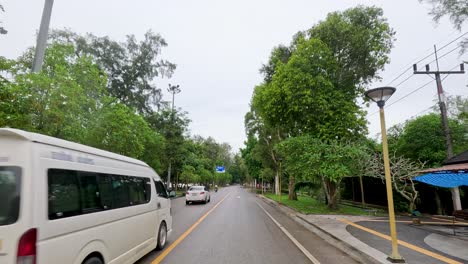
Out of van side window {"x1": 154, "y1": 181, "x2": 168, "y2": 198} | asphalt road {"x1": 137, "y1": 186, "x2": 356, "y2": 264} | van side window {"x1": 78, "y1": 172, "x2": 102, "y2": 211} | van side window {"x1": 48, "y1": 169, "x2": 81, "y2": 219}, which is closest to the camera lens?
van side window {"x1": 48, "y1": 169, "x2": 81, "y2": 219}

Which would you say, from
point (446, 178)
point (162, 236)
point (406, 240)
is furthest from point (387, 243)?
point (162, 236)

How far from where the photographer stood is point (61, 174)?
13.2 feet

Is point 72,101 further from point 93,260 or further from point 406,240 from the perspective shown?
point 406,240

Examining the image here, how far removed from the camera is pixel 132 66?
1230 inches

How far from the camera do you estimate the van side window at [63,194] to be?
12.5ft

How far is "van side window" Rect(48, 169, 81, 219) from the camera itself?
3812 mm

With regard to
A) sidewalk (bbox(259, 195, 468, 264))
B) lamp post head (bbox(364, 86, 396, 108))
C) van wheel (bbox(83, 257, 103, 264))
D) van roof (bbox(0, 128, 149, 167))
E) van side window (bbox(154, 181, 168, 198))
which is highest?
lamp post head (bbox(364, 86, 396, 108))

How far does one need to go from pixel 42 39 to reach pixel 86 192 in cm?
703

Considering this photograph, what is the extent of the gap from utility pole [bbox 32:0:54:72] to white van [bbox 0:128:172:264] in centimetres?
563

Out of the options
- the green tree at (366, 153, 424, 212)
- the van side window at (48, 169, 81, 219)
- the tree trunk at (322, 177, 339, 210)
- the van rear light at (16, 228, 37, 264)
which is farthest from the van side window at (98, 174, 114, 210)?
the tree trunk at (322, 177, 339, 210)

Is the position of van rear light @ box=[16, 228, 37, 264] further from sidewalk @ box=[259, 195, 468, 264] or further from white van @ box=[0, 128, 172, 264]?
sidewalk @ box=[259, 195, 468, 264]

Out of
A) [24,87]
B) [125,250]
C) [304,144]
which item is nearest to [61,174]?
[125,250]

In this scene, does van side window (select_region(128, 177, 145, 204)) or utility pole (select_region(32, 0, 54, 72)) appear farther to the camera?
utility pole (select_region(32, 0, 54, 72))

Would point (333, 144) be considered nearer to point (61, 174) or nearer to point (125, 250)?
point (125, 250)
